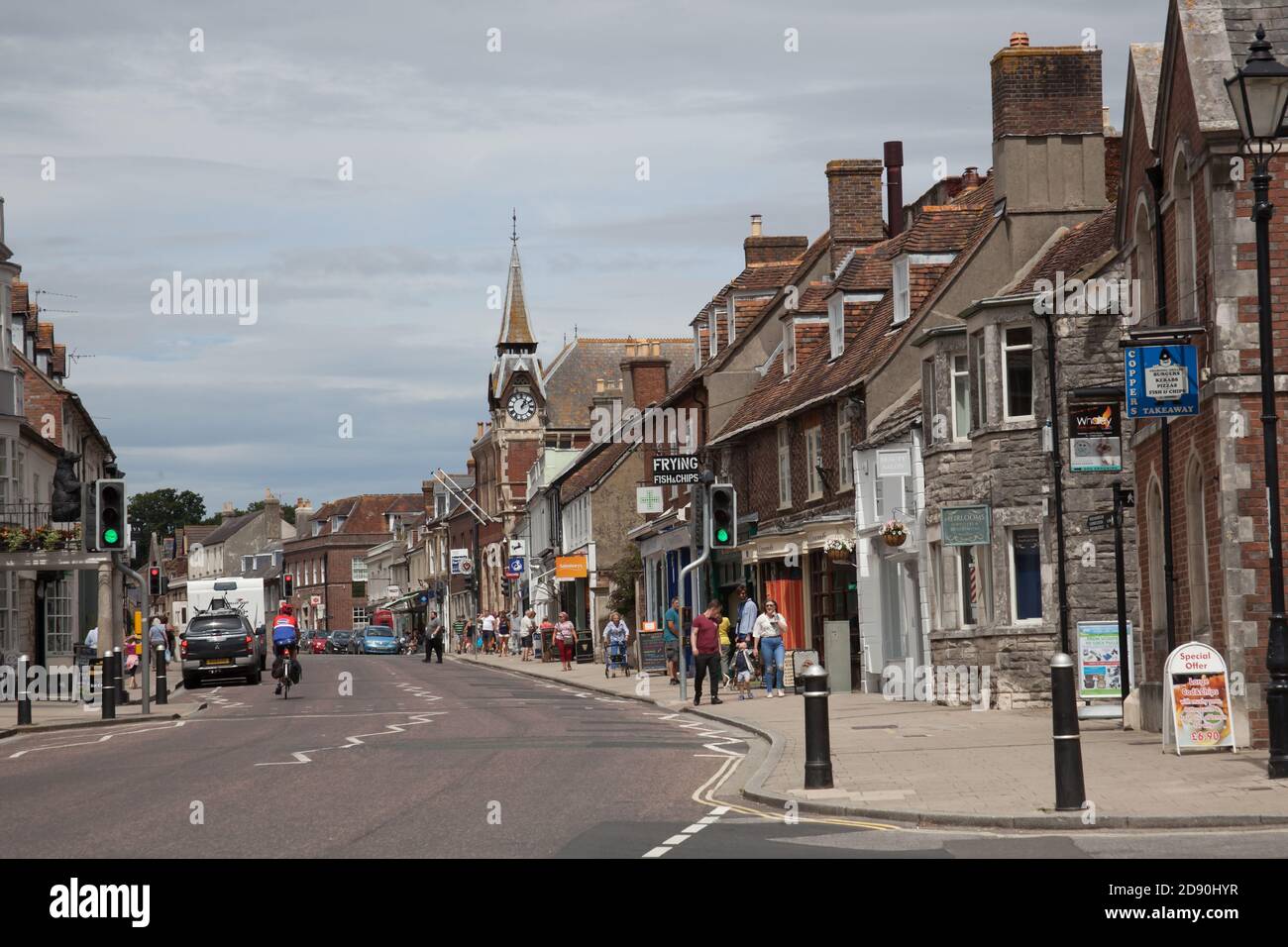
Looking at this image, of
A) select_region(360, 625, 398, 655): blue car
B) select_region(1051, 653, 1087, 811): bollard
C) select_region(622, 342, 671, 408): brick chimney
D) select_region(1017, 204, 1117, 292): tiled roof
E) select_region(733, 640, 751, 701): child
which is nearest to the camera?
select_region(1051, 653, 1087, 811): bollard

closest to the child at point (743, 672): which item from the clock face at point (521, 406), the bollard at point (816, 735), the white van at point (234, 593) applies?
the bollard at point (816, 735)

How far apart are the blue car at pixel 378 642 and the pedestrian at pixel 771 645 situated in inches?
2233

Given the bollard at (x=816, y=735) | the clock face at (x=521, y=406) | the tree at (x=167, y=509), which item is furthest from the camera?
the tree at (x=167, y=509)

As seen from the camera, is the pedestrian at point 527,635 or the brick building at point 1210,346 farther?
the pedestrian at point 527,635

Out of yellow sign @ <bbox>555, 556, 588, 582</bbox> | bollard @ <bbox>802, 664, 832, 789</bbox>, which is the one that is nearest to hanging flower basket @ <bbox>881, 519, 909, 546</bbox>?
bollard @ <bbox>802, 664, 832, 789</bbox>

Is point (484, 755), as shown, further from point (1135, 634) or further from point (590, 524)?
point (590, 524)

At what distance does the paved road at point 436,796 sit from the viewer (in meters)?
12.0

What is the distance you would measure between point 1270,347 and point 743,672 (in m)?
18.9

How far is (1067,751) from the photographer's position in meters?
13.3

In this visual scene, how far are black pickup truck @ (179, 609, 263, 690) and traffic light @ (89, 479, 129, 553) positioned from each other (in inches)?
650

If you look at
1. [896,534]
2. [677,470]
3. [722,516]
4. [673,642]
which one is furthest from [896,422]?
[673,642]

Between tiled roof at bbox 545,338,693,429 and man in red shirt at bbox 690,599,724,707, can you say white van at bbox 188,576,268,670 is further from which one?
tiled roof at bbox 545,338,693,429

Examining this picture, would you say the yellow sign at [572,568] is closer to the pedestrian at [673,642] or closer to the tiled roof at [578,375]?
the pedestrian at [673,642]

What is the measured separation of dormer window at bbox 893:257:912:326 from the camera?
114ft
